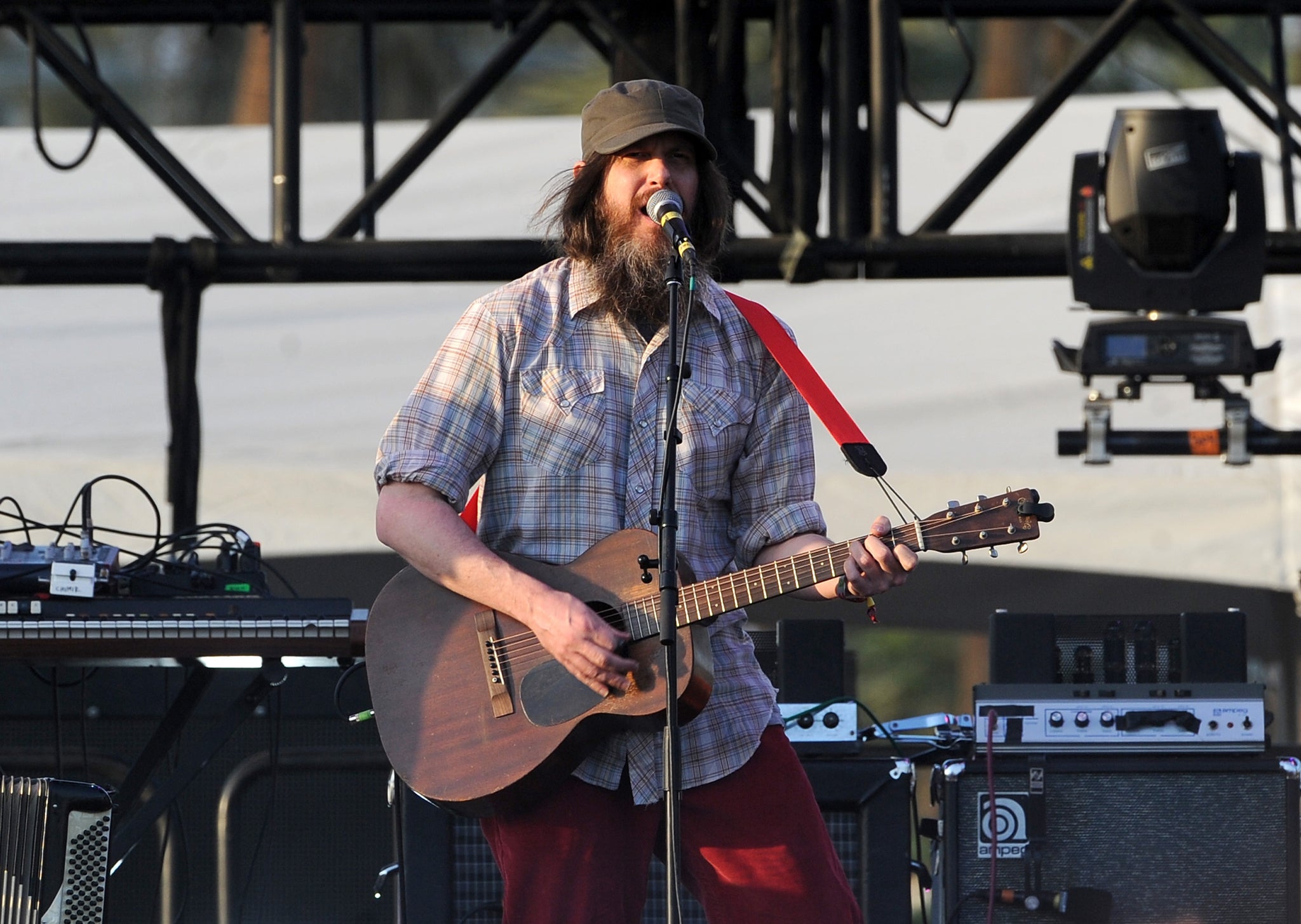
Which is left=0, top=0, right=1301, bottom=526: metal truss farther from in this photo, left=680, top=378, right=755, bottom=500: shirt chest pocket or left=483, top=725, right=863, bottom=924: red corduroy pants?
left=483, top=725, right=863, bottom=924: red corduroy pants

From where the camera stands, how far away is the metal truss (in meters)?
4.89

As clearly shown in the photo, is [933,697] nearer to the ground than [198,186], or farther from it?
nearer to the ground

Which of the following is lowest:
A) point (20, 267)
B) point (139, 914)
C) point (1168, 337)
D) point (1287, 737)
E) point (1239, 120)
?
point (139, 914)

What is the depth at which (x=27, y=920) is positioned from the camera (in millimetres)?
3408

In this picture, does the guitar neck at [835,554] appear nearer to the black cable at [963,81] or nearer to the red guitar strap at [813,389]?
the red guitar strap at [813,389]

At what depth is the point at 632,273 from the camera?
288 cm

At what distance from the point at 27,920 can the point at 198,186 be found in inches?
94.8

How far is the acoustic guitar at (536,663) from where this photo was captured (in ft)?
8.59

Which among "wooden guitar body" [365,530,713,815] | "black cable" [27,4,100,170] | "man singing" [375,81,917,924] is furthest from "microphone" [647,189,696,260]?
"black cable" [27,4,100,170]

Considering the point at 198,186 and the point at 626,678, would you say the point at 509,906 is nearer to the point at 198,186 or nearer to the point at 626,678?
the point at 626,678

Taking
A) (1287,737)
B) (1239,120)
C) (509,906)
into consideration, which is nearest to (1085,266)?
(1239,120)

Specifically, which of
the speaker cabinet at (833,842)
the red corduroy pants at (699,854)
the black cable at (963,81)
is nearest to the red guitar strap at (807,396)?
the red corduroy pants at (699,854)

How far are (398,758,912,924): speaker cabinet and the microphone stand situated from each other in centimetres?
127

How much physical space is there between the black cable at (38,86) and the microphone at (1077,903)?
3.48m
